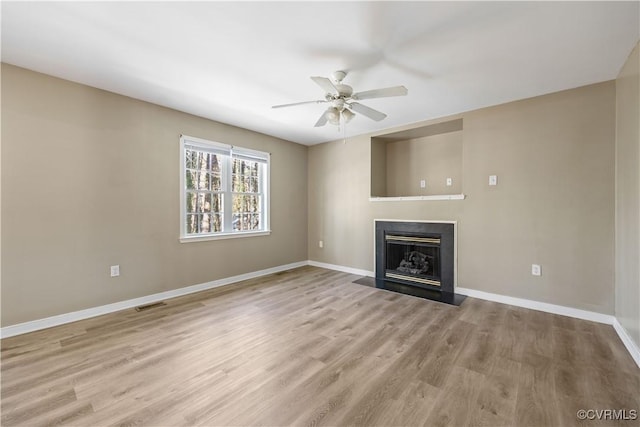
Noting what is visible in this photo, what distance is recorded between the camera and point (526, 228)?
3.20 metres

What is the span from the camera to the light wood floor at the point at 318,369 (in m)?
1.56

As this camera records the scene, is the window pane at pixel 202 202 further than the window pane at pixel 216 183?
No

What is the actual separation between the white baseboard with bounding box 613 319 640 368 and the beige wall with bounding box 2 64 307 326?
4.50 meters

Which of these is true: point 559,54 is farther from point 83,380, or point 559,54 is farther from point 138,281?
point 138,281

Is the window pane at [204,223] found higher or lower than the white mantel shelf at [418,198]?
lower

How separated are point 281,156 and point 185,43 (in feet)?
9.69

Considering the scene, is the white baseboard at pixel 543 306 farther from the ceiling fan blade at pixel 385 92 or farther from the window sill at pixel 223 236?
the window sill at pixel 223 236

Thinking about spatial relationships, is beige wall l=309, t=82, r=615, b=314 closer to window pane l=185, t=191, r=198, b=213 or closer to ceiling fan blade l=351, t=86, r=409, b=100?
ceiling fan blade l=351, t=86, r=409, b=100

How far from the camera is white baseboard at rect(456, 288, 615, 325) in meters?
2.79

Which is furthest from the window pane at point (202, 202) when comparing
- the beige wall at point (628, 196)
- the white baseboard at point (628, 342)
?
the white baseboard at point (628, 342)

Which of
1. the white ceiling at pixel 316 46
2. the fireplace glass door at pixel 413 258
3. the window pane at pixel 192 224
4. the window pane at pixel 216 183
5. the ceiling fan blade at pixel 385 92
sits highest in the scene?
the white ceiling at pixel 316 46

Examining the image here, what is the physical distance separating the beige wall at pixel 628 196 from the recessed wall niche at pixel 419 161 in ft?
5.17

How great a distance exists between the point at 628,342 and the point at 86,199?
5.35 meters

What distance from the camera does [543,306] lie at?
3086mm
